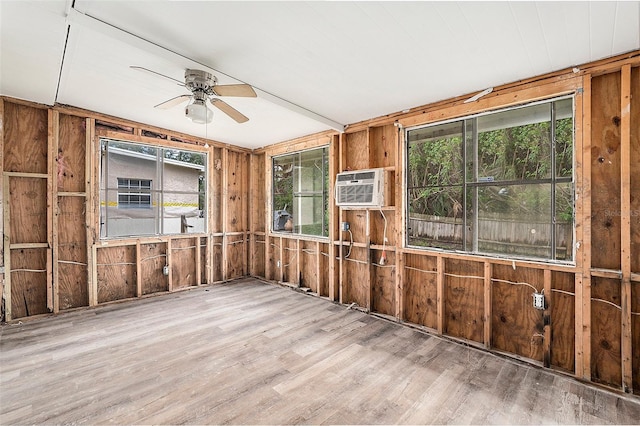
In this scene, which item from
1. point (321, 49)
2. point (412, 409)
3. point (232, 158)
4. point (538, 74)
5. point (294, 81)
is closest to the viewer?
point (412, 409)

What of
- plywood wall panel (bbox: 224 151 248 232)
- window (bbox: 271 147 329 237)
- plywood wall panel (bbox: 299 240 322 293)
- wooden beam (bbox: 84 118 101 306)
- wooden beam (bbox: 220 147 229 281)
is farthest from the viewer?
plywood wall panel (bbox: 224 151 248 232)

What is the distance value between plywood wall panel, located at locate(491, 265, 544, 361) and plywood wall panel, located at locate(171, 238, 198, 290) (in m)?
4.66

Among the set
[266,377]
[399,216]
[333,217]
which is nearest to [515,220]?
[399,216]

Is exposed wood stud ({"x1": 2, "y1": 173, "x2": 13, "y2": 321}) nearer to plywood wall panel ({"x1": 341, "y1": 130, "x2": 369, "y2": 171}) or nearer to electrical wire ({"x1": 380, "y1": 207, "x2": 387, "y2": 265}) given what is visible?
plywood wall panel ({"x1": 341, "y1": 130, "x2": 369, "y2": 171})

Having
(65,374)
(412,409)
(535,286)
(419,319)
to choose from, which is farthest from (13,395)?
(535,286)

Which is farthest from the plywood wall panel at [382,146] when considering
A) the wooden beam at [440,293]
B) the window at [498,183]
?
the wooden beam at [440,293]

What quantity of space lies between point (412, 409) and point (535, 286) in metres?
1.73

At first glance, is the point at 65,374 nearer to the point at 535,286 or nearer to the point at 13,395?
the point at 13,395

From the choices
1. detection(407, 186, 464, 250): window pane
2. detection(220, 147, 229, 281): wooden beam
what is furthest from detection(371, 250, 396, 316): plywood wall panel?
detection(220, 147, 229, 281): wooden beam

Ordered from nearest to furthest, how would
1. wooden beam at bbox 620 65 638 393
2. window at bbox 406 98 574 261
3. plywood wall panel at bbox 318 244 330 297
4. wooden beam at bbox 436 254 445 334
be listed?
wooden beam at bbox 620 65 638 393
window at bbox 406 98 574 261
wooden beam at bbox 436 254 445 334
plywood wall panel at bbox 318 244 330 297

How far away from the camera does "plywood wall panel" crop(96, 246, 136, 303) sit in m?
Answer: 4.02

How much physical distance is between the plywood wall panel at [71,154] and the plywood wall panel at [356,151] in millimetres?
3737

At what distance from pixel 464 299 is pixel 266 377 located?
227cm

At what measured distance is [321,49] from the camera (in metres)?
2.18
